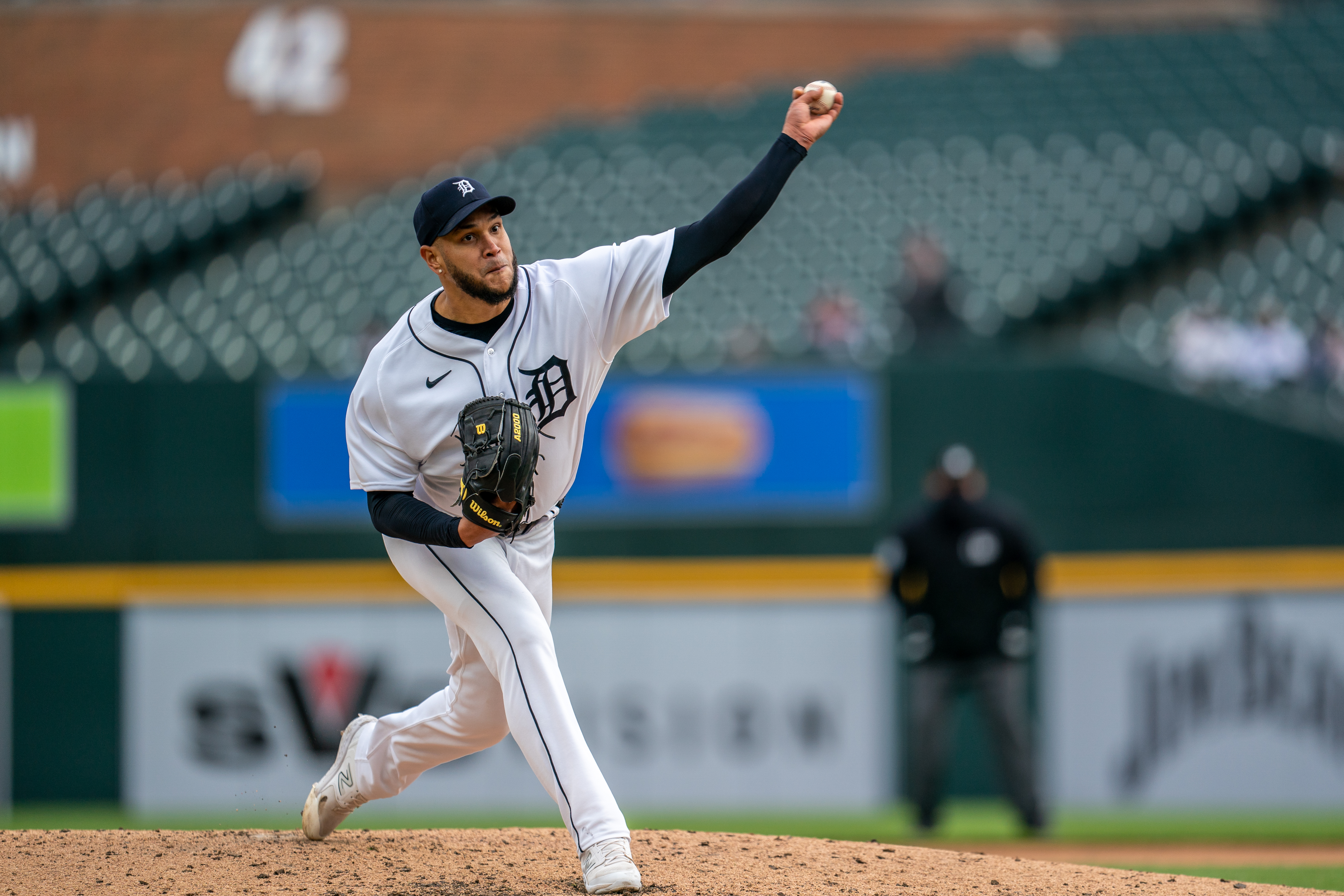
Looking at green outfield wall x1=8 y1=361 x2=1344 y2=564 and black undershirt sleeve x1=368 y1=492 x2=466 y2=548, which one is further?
green outfield wall x1=8 y1=361 x2=1344 y2=564

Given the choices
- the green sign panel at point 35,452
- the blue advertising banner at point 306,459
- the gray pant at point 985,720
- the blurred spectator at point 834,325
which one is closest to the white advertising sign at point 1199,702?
the gray pant at point 985,720

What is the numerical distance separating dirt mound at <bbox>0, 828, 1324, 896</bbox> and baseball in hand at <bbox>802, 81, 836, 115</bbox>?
5.98 ft

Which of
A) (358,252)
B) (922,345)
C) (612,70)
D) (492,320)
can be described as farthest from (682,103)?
(492,320)

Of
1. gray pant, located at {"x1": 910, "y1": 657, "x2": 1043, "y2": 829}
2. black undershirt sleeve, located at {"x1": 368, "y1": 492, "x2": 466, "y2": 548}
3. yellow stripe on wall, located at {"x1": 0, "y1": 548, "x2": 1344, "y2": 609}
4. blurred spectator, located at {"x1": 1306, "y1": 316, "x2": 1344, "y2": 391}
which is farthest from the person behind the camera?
blurred spectator, located at {"x1": 1306, "y1": 316, "x2": 1344, "y2": 391}

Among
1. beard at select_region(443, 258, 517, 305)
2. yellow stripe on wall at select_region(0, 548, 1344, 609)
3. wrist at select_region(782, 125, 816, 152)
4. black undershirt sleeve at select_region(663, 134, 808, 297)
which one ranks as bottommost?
yellow stripe on wall at select_region(0, 548, 1344, 609)

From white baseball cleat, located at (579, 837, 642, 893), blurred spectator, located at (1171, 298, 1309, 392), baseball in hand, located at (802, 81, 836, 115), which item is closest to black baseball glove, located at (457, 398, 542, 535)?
white baseball cleat, located at (579, 837, 642, 893)

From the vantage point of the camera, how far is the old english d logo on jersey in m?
3.51

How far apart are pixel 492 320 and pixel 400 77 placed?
13.0 meters

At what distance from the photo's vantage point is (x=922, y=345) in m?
8.82

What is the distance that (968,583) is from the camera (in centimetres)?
679

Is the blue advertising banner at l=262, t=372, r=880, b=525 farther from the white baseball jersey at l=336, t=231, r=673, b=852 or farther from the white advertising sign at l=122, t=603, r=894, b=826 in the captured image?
the white baseball jersey at l=336, t=231, r=673, b=852

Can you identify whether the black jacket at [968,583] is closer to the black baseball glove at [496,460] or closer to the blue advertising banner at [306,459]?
the blue advertising banner at [306,459]

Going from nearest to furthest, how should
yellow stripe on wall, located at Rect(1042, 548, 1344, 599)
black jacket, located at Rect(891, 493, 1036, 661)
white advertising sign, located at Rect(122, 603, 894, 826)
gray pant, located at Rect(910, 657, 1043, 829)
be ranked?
gray pant, located at Rect(910, 657, 1043, 829) < black jacket, located at Rect(891, 493, 1036, 661) < yellow stripe on wall, located at Rect(1042, 548, 1344, 599) < white advertising sign, located at Rect(122, 603, 894, 826)

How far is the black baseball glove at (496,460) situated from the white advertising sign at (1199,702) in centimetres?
509
